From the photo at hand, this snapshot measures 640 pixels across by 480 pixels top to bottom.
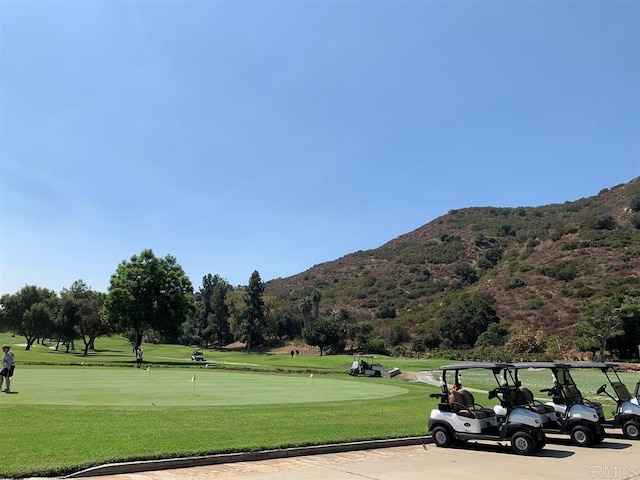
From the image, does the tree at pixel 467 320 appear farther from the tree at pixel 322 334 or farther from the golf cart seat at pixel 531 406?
the golf cart seat at pixel 531 406

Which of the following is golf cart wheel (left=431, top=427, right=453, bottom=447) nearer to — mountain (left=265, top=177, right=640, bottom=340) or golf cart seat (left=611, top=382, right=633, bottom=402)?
golf cart seat (left=611, top=382, right=633, bottom=402)

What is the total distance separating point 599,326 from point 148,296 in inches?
2156

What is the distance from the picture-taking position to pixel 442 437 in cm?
1308

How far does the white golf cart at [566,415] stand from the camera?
44.0 feet

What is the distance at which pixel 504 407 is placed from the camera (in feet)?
41.9

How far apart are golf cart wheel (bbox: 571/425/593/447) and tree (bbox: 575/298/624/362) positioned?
51.1 m

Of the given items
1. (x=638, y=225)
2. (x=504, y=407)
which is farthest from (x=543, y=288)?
(x=504, y=407)

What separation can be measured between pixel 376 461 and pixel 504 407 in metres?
3.96

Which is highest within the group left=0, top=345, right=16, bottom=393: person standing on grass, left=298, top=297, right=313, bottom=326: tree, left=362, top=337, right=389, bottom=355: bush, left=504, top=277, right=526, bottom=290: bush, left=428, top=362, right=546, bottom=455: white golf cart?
left=504, top=277, right=526, bottom=290: bush

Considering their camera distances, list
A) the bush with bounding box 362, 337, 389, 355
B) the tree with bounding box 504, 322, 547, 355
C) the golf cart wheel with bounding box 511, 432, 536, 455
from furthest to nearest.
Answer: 1. the bush with bounding box 362, 337, 389, 355
2. the tree with bounding box 504, 322, 547, 355
3. the golf cart wheel with bounding box 511, 432, 536, 455

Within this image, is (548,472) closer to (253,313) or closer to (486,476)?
(486,476)

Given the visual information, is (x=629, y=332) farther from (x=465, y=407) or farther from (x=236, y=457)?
(x=236, y=457)

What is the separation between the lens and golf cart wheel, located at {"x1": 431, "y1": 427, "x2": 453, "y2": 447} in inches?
512

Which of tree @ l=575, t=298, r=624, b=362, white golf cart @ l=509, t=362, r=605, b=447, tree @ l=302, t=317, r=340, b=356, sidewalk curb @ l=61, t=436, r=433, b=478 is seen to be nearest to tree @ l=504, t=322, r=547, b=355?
tree @ l=575, t=298, r=624, b=362
